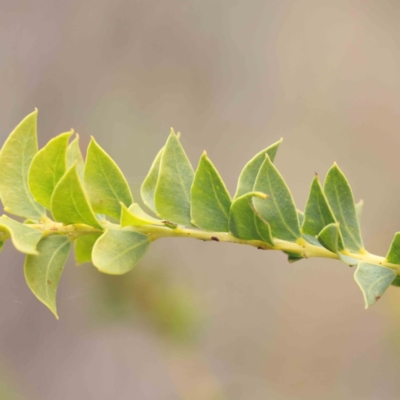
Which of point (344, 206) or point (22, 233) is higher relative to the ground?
point (344, 206)

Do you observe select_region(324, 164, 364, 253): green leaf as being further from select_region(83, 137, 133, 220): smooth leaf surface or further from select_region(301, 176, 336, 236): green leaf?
select_region(83, 137, 133, 220): smooth leaf surface

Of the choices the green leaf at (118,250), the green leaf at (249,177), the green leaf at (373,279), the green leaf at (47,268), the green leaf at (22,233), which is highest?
the green leaf at (249,177)

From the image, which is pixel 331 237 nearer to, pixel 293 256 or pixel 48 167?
pixel 293 256

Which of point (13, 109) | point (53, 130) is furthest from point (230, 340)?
point (13, 109)

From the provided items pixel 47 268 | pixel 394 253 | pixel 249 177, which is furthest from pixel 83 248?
pixel 394 253

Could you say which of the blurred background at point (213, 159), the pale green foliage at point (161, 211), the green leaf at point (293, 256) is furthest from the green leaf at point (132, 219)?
the blurred background at point (213, 159)

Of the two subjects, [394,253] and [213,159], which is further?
[213,159]

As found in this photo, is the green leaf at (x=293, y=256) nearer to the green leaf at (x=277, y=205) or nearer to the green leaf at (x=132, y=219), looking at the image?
the green leaf at (x=277, y=205)
